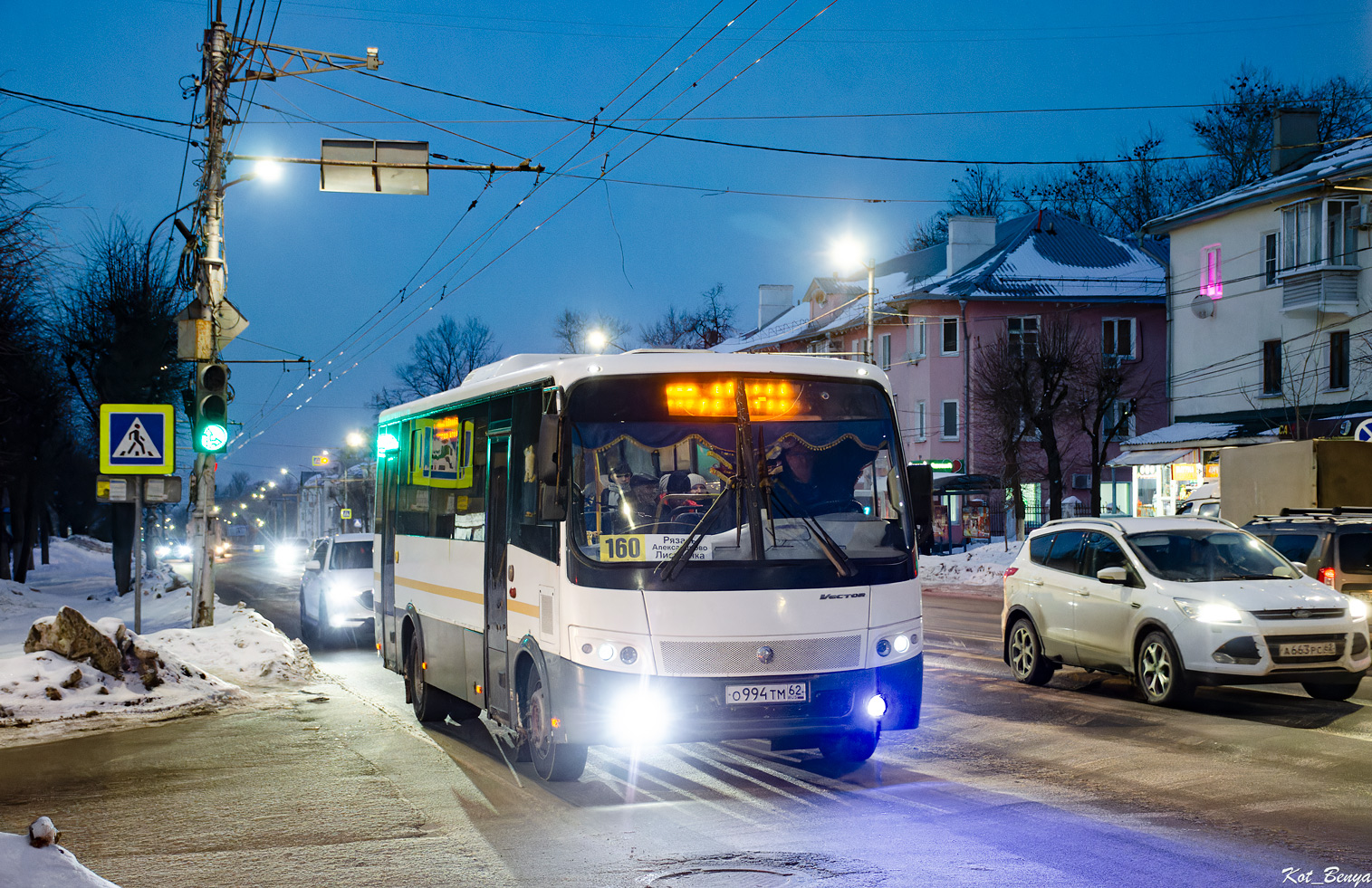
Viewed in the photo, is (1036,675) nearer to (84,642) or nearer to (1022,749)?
(1022,749)

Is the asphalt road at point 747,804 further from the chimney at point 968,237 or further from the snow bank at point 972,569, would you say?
the chimney at point 968,237

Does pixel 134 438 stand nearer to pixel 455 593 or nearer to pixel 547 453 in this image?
pixel 455 593

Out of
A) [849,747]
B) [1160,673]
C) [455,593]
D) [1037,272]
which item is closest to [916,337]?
[1037,272]

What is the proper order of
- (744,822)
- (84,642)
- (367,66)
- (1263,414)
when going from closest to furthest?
(744,822) → (84,642) → (367,66) → (1263,414)

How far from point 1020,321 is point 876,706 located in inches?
1910

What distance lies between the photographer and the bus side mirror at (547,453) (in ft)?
27.7

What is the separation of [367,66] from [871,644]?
41.0 feet

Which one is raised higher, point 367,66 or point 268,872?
point 367,66

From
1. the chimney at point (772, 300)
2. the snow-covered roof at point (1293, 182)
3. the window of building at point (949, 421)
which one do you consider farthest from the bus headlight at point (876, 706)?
the chimney at point (772, 300)

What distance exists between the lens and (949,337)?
56281mm

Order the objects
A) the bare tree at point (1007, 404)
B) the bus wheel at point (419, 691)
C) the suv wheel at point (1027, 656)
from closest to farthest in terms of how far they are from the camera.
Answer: the bus wheel at point (419, 691) → the suv wheel at point (1027, 656) → the bare tree at point (1007, 404)

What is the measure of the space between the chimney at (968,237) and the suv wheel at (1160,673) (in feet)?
156

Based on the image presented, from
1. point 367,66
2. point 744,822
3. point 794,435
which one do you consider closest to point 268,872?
point 744,822

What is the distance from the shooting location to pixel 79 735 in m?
11.9
